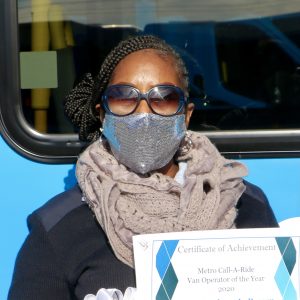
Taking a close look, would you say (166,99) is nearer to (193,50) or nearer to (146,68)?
(146,68)

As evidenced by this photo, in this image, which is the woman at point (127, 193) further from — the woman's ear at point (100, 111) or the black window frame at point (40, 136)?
the black window frame at point (40, 136)

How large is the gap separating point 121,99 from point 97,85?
155 mm

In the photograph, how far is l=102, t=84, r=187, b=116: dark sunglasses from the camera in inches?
62.7

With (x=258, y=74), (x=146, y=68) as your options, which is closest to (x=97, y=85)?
(x=146, y=68)

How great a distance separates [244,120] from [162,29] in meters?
0.39

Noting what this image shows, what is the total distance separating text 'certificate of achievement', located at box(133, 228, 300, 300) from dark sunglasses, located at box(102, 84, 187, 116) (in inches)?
12.8

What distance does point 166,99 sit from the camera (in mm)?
1609

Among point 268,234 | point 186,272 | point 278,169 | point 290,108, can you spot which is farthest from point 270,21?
point 186,272

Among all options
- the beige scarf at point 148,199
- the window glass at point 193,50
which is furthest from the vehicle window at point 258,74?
the beige scarf at point 148,199

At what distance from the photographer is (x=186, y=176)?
167 centimetres

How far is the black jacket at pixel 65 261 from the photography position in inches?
60.4

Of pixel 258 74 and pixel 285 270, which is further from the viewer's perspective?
pixel 258 74

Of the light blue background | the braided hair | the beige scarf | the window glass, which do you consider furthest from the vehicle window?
the light blue background

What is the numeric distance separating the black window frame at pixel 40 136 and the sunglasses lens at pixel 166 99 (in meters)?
0.38
